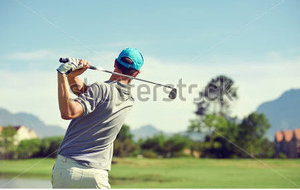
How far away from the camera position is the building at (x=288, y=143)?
43.4 metres

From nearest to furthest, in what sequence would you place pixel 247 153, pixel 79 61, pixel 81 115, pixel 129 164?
pixel 81 115, pixel 79 61, pixel 129 164, pixel 247 153

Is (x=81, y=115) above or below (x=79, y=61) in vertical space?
below

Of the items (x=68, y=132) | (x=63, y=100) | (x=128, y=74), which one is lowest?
(x=68, y=132)

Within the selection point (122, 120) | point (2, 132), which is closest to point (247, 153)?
point (2, 132)

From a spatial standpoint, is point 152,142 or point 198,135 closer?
point 152,142

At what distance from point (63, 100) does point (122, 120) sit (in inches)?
23.6

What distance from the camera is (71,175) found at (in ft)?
8.12

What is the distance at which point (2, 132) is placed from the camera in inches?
1678

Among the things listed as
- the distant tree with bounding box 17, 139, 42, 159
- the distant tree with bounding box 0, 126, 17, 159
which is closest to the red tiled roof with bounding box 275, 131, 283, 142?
the distant tree with bounding box 17, 139, 42, 159

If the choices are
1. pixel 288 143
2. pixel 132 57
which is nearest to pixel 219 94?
pixel 288 143

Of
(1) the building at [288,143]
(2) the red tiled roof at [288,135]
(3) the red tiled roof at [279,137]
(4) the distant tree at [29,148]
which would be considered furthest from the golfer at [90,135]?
(2) the red tiled roof at [288,135]

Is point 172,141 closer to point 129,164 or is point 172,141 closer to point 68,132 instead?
point 129,164

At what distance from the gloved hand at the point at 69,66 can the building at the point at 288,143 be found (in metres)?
39.7

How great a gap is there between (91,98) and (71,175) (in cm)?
48
